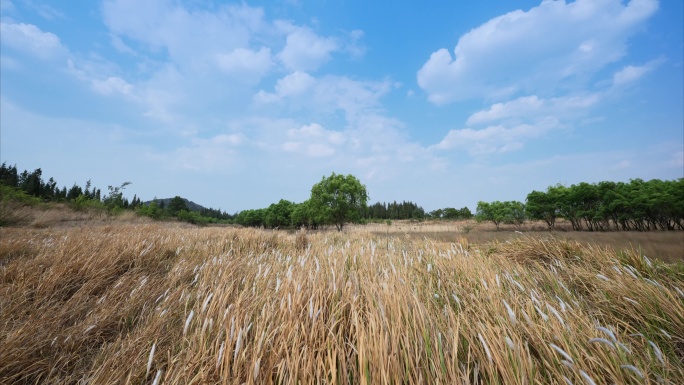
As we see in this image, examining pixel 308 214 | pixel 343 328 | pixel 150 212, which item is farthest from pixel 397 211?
pixel 343 328

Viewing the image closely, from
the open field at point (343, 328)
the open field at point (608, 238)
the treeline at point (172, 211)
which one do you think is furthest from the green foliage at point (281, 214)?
the open field at point (343, 328)

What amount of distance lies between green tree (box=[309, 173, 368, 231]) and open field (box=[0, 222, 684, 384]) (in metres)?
30.9

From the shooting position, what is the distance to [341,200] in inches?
1368

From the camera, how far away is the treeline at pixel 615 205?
31562 millimetres

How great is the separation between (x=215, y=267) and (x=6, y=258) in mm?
3868

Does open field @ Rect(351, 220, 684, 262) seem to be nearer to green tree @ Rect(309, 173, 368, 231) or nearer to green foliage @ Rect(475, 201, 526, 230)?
green tree @ Rect(309, 173, 368, 231)

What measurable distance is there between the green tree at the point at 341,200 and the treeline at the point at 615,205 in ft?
109

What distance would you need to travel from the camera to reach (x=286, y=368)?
161cm

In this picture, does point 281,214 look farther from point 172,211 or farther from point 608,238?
point 608,238

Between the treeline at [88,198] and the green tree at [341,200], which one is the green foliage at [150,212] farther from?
the green tree at [341,200]

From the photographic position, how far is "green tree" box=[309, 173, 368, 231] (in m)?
34.9

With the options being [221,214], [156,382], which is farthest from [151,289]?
[221,214]

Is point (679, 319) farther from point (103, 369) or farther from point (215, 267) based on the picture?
point (215, 267)

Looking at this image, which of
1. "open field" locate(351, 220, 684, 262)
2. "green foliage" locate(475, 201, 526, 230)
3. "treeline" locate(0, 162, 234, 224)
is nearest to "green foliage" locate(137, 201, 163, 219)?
"treeline" locate(0, 162, 234, 224)
